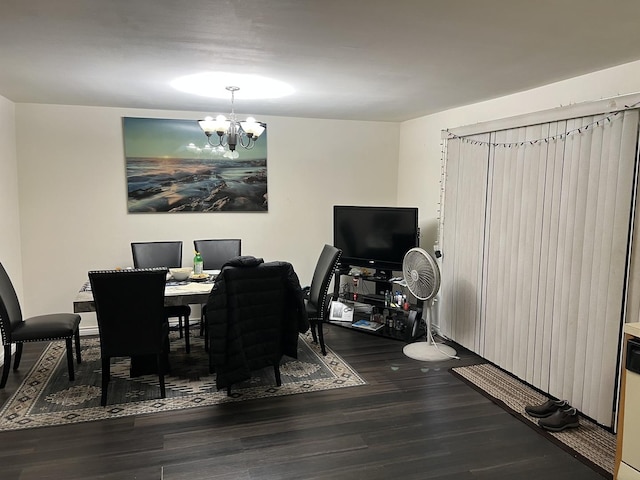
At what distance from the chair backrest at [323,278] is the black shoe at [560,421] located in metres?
1.92

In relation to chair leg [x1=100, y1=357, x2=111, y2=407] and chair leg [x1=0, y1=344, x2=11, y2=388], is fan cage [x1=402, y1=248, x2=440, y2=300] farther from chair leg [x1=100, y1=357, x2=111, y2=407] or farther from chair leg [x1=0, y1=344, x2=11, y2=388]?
chair leg [x1=0, y1=344, x2=11, y2=388]

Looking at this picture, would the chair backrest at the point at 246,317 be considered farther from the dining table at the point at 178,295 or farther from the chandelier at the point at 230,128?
the chandelier at the point at 230,128

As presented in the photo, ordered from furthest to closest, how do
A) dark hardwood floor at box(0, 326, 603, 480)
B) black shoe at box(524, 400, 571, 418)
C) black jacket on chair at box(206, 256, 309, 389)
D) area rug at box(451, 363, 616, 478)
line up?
black jacket on chair at box(206, 256, 309, 389)
black shoe at box(524, 400, 571, 418)
area rug at box(451, 363, 616, 478)
dark hardwood floor at box(0, 326, 603, 480)

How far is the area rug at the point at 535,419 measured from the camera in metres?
2.61

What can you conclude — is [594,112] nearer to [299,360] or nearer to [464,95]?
[464,95]

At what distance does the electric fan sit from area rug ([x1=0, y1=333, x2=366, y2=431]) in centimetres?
75

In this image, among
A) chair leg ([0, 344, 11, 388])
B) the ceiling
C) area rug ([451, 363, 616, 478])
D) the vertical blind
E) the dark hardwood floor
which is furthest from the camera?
chair leg ([0, 344, 11, 388])

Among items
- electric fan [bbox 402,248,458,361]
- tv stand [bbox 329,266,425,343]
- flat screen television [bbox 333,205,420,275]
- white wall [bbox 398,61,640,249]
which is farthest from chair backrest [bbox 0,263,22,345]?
white wall [bbox 398,61,640,249]

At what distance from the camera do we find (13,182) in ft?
14.4

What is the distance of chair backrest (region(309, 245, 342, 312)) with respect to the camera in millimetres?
4098

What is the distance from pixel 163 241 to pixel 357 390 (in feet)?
8.88

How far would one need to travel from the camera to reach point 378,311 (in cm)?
508

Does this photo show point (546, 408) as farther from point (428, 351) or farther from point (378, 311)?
point (378, 311)

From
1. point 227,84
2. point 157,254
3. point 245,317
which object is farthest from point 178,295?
point 227,84
